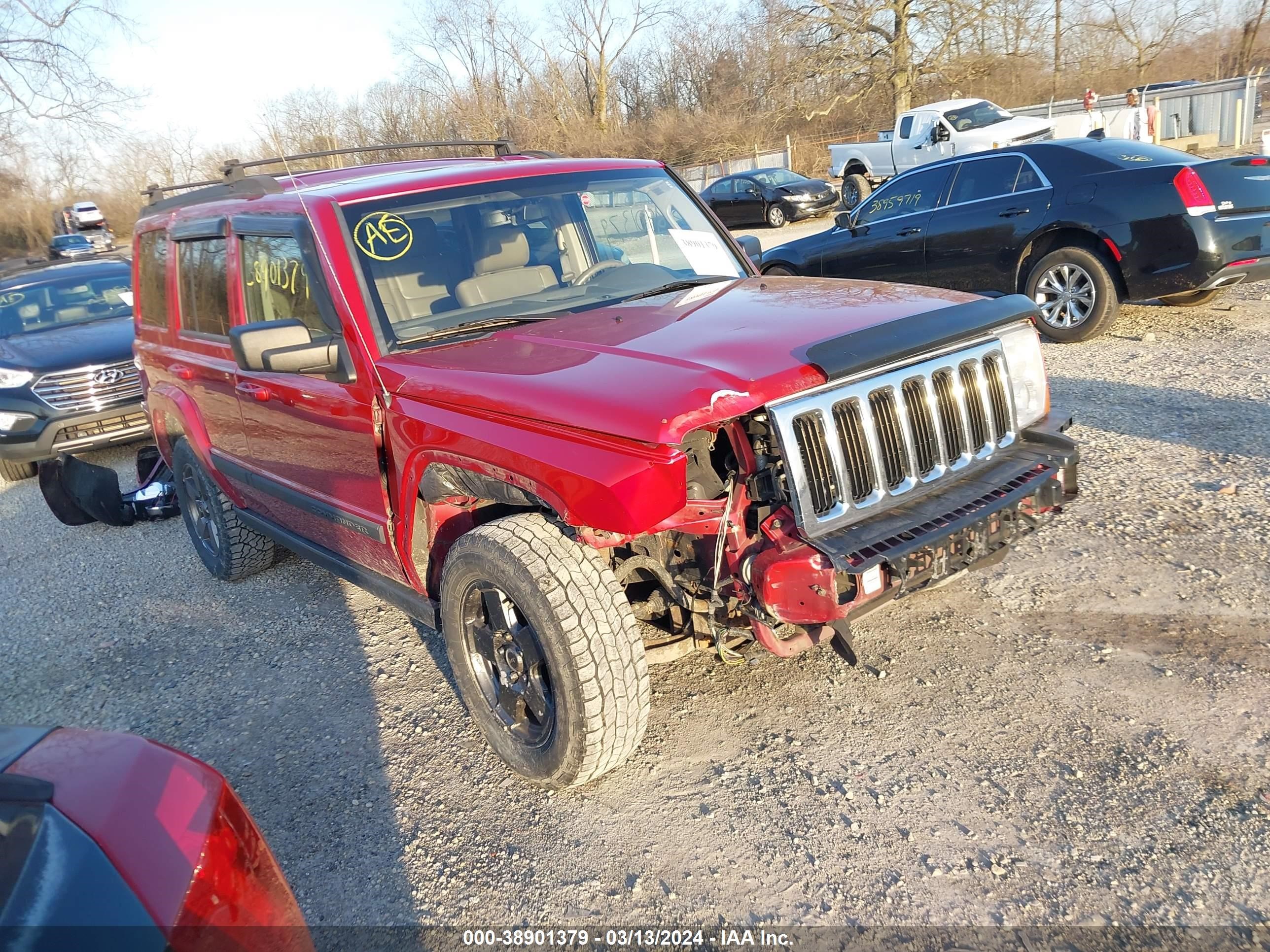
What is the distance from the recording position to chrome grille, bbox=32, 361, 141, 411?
8.21 metres

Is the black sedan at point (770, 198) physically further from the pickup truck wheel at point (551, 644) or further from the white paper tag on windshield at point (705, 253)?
the pickup truck wheel at point (551, 644)

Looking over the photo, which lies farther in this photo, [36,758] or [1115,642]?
[1115,642]

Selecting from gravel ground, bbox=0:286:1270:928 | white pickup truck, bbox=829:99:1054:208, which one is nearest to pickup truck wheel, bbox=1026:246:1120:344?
gravel ground, bbox=0:286:1270:928

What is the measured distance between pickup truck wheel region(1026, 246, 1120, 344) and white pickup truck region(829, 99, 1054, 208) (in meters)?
11.5

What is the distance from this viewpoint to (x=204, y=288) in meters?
4.61

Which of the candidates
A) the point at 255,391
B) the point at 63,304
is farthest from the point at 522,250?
the point at 63,304

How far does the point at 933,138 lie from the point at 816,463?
21.2 m

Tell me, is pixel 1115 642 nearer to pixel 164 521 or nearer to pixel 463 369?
pixel 463 369

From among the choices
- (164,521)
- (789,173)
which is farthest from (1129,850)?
(789,173)

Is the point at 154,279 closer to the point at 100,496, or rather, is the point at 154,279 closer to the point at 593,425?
the point at 100,496

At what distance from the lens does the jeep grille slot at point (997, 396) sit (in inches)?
126

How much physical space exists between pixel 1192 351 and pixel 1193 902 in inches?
237

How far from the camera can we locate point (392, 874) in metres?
2.90

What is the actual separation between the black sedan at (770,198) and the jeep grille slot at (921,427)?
1994 centimetres
